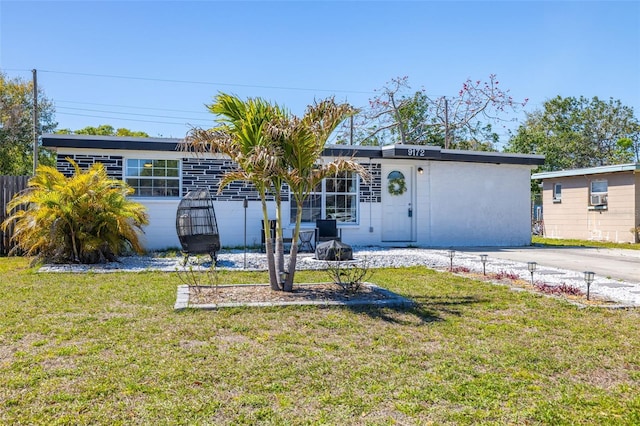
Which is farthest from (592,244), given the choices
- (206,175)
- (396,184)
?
(206,175)

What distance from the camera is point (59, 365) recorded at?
3.54 metres

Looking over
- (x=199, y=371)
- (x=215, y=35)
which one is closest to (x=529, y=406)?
(x=199, y=371)

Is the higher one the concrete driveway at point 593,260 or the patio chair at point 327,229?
the patio chair at point 327,229

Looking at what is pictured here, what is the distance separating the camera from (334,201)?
45.1ft

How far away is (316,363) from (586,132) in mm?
31170

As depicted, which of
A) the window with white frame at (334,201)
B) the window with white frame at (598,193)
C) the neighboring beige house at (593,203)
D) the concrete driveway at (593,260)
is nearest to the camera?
the concrete driveway at (593,260)

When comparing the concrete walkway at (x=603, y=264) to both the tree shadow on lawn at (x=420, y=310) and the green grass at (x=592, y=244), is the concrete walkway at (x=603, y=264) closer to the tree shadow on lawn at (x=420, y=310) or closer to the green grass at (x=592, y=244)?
the tree shadow on lawn at (x=420, y=310)

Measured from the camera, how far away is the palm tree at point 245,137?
5859 mm

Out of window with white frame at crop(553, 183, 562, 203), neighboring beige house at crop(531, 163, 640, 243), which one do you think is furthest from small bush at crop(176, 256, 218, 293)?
window with white frame at crop(553, 183, 562, 203)

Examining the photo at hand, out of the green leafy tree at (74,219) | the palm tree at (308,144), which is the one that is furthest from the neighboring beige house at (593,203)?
the green leafy tree at (74,219)

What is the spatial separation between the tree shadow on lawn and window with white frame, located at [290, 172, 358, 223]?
757 cm

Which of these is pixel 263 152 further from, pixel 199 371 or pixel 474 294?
pixel 474 294

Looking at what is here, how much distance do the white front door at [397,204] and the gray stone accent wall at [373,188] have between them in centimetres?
20

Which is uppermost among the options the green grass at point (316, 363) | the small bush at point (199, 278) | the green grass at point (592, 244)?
the small bush at point (199, 278)
